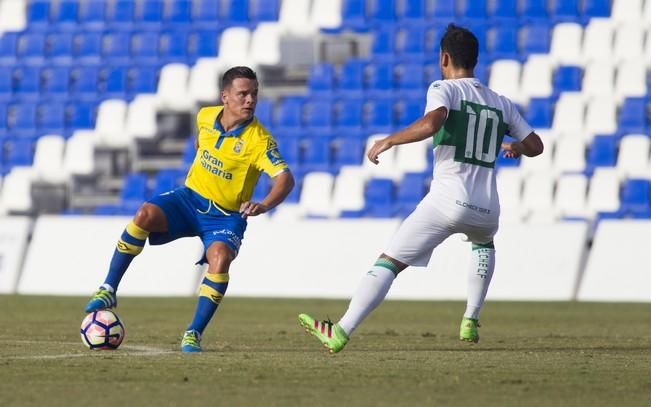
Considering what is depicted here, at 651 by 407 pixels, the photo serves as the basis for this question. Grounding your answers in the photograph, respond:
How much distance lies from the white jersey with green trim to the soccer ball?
2.25 meters

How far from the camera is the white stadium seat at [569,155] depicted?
21125 mm

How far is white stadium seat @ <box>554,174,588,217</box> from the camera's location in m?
20.5

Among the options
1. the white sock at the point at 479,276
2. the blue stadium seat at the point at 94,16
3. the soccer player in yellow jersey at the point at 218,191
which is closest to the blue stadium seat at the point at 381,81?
the blue stadium seat at the point at 94,16

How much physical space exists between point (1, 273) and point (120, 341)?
11.6 m

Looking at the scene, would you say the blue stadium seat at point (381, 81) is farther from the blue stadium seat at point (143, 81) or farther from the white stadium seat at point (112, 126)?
the white stadium seat at point (112, 126)

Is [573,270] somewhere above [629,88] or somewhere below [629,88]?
below

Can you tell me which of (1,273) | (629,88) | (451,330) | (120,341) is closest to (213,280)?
(120,341)

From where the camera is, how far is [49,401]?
18.7ft

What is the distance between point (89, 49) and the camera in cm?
2606

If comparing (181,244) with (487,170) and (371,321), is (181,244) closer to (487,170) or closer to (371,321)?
(371,321)

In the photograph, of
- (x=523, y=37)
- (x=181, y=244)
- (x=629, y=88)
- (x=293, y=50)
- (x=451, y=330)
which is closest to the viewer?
(x=451, y=330)

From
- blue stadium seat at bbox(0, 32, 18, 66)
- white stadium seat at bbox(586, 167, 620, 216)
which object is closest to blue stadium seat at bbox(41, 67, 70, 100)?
blue stadium seat at bbox(0, 32, 18, 66)

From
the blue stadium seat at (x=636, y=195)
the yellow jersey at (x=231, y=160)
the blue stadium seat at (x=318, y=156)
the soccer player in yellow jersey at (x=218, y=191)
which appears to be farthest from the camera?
the blue stadium seat at (x=318, y=156)

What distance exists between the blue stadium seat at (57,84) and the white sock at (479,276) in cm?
1753
